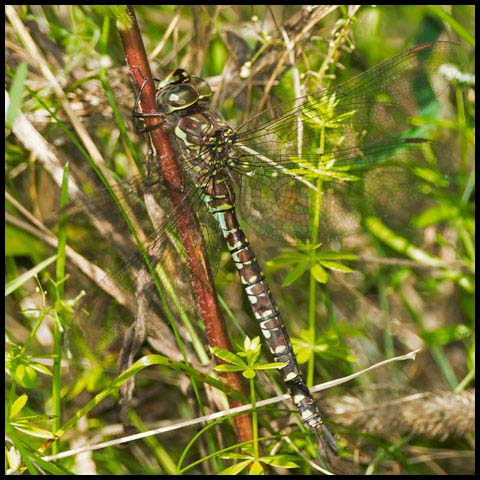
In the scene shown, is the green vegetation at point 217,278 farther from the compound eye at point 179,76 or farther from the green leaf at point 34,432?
the compound eye at point 179,76

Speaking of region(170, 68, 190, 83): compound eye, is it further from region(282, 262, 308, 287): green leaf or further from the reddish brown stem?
region(282, 262, 308, 287): green leaf

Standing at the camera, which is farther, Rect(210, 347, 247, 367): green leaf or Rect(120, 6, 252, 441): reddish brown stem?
Rect(120, 6, 252, 441): reddish brown stem

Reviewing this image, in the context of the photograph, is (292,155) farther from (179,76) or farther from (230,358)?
(230,358)

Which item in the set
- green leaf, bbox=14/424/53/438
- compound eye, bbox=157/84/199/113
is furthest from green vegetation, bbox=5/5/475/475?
compound eye, bbox=157/84/199/113

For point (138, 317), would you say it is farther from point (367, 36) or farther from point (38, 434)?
point (367, 36)

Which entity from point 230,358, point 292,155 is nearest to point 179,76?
point 292,155

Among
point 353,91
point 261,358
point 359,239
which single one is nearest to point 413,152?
point 353,91
